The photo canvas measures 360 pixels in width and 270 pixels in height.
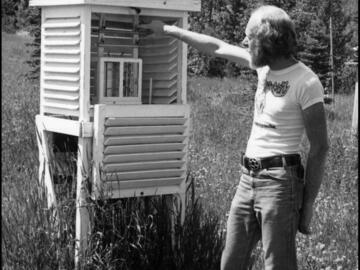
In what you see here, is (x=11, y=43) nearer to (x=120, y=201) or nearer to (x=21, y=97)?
(x=21, y=97)

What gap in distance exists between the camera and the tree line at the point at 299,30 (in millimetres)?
9938

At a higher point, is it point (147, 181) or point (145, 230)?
point (147, 181)

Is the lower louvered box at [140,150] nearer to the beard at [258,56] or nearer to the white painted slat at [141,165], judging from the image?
the white painted slat at [141,165]

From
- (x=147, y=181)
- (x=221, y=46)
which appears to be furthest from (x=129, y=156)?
(x=221, y=46)

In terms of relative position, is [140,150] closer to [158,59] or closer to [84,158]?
[84,158]

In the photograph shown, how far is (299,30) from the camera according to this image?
37.6 ft

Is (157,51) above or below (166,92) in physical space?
above

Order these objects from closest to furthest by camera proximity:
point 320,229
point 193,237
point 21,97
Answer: point 193,237
point 320,229
point 21,97

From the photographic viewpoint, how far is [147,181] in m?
4.15

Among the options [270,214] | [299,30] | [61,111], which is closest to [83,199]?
[61,111]

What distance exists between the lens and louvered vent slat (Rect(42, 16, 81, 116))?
161 inches

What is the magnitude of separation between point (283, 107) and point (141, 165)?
1.14 m

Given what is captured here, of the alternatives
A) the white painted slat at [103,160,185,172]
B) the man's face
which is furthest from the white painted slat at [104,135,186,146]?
the man's face

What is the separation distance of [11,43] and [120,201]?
2344cm
